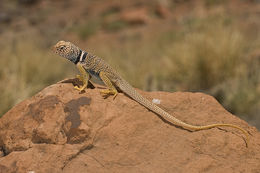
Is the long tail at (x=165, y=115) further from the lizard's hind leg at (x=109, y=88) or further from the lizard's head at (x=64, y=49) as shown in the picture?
the lizard's head at (x=64, y=49)

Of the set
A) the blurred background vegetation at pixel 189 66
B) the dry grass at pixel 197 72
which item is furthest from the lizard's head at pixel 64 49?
the blurred background vegetation at pixel 189 66

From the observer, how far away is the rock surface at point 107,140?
8.84ft

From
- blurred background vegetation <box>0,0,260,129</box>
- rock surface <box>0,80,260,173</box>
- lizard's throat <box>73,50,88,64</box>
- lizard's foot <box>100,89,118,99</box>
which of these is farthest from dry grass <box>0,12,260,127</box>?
rock surface <box>0,80,260,173</box>

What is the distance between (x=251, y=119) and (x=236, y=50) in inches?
84.5

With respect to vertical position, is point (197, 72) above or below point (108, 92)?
below

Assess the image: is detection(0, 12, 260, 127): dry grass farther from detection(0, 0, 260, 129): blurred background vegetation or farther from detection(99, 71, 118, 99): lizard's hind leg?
detection(99, 71, 118, 99): lizard's hind leg

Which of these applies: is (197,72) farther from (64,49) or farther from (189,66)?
(64,49)

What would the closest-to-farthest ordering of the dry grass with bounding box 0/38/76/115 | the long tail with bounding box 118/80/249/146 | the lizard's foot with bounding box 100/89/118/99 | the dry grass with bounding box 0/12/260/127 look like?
the long tail with bounding box 118/80/249/146, the lizard's foot with bounding box 100/89/118/99, the dry grass with bounding box 0/12/260/127, the dry grass with bounding box 0/38/76/115

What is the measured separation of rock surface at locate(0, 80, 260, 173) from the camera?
2695 millimetres

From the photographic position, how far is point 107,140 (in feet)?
9.34

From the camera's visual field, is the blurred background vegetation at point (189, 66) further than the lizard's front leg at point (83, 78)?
Yes

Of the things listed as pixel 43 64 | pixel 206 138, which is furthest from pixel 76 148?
pixel 43 64

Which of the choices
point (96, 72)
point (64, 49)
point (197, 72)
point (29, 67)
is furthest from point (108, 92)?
point (29, 67)

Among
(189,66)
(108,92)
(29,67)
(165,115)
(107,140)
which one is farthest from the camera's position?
(29,67)
